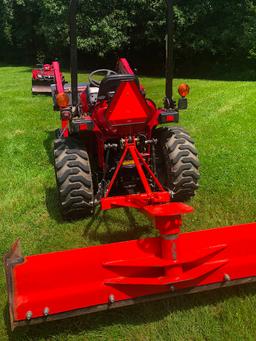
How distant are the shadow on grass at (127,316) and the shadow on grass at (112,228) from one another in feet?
2.82

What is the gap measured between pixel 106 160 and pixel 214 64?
Result: 16714 mm

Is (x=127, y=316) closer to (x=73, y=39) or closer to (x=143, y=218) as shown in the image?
(x=143, y=218)

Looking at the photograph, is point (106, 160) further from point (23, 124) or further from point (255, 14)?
point (255, 14)

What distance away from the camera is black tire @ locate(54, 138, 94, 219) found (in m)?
3.67

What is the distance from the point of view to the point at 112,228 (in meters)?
3.88

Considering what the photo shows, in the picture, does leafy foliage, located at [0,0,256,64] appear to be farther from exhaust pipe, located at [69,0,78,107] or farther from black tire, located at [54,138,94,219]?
black tire, located at [54,138,94,219]

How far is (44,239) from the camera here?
12.5ft

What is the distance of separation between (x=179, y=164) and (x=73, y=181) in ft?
3.25

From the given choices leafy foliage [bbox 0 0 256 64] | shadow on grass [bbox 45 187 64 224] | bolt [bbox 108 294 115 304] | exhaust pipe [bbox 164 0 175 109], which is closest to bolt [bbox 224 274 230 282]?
bolt [bbox 108 294 115 304]

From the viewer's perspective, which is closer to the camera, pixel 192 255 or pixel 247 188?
pixel 192 255

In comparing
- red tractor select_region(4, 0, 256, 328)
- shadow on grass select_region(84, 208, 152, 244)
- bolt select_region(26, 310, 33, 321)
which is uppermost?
red tractor select_region(4, 0, 256, 328)

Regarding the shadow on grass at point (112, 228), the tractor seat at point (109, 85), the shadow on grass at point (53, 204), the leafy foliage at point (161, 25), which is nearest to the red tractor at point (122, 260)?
the tractor seat at point (109, 85)

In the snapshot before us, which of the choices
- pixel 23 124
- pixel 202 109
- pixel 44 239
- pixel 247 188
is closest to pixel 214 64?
pixel 202 109

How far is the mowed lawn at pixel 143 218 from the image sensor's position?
109 inches
